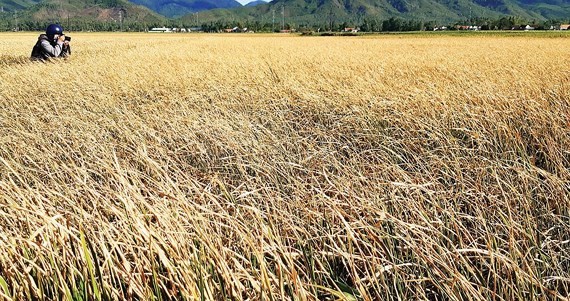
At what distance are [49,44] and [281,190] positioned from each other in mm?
11637

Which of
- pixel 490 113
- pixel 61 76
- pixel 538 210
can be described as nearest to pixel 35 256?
pixel 538 210

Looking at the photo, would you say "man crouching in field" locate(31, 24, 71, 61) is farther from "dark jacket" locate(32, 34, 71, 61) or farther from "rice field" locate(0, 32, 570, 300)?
"rice field" locate(0, 32, 570, 300)

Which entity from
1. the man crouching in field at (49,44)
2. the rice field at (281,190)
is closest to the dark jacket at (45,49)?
the man crouching in field at (49,44)

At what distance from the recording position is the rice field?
179cm

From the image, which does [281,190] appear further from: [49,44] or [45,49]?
[49,44]

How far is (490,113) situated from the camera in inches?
188

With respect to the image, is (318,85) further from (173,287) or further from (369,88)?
(173,287)

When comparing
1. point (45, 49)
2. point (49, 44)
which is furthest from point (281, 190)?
point (49, 44)

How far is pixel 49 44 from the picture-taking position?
476 inches

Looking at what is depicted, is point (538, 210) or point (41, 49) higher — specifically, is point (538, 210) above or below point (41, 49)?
below

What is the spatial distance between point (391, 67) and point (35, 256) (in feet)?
32.5

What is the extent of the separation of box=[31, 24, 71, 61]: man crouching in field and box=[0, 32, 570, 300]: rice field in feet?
9.89

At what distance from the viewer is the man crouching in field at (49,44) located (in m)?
11.8

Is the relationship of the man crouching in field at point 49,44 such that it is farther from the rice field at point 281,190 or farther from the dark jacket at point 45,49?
the rice field at point 281,190
